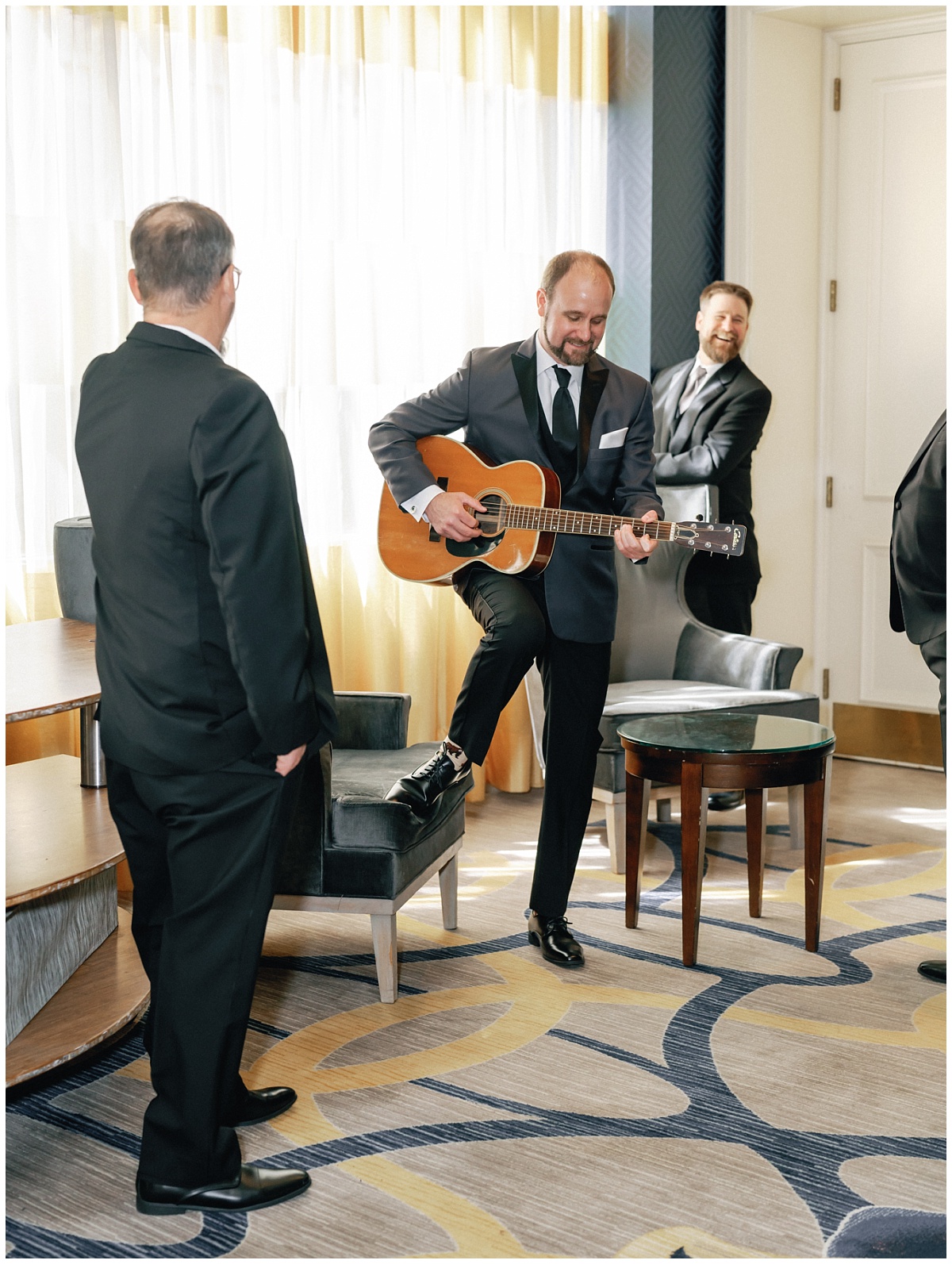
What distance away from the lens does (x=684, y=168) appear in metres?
4.86

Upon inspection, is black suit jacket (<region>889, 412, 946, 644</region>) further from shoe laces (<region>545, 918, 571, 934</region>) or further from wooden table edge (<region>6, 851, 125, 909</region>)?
wooden table edge (<region>6, 851, 125, 909</region>)

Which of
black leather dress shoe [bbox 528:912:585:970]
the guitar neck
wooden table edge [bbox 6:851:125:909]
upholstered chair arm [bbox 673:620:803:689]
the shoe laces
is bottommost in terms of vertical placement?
black leather dress shoe [bbox 528:912:585:970]

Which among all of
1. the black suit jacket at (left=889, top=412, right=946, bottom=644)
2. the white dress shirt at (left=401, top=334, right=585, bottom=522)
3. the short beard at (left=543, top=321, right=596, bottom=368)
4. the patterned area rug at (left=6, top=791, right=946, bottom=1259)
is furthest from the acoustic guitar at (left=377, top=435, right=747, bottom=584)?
the patterned area rug at (left=6, top=791, right=946, bottom=1259)

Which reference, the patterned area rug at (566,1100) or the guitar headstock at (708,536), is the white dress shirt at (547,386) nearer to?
the guitar headstock at (708,536)

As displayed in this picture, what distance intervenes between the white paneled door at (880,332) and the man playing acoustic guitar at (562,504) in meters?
2.47

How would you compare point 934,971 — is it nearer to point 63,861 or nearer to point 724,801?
point 724,801

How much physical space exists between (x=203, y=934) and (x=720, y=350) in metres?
3.00

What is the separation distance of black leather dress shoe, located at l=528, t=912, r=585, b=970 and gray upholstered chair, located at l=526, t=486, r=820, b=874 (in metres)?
0.69

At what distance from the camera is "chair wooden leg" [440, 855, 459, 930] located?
3283 millimetres

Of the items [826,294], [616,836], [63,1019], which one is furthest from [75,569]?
[826,294]

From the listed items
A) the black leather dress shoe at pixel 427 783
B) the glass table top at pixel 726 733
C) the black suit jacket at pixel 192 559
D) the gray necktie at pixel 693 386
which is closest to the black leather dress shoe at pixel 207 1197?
the black suit jacket at pixel 192 559

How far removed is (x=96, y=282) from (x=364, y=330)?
0.93 metres

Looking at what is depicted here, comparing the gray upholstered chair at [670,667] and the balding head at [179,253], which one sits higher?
the balding head at [179,253]

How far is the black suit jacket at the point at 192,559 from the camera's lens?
179 cm
